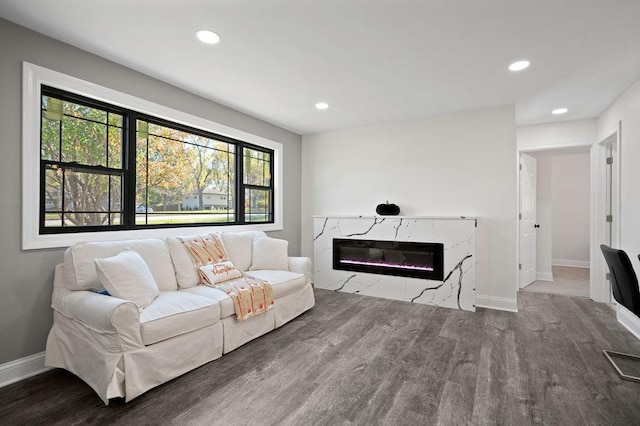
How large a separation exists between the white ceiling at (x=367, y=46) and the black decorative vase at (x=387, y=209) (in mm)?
1480

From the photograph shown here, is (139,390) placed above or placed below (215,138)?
below

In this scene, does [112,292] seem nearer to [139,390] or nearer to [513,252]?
[139,390]

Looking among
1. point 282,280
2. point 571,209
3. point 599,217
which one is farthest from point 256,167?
point 571,209

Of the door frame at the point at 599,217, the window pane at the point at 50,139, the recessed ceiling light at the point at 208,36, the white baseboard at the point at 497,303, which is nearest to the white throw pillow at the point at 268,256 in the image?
the window pane at the point at 50,139

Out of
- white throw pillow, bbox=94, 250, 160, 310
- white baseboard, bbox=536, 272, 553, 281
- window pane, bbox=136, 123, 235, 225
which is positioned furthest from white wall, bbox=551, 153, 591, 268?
white throw pillow, bbox=94, 250, 160, 310

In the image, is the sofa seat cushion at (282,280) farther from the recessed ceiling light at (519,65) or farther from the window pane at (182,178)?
the recessed ceiling light at (519,65)

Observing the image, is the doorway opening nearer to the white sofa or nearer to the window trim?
the white sofa

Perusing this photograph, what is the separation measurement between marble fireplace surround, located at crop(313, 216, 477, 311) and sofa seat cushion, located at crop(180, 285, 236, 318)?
7.57 ft

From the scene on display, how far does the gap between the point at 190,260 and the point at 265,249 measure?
3.17ft

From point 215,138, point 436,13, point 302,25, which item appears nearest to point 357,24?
point 302,25

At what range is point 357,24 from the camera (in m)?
2.20

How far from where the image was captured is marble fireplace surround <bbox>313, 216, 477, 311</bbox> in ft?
12.7

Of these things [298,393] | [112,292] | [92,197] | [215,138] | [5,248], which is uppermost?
[215,138]

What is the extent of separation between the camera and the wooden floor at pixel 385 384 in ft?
5.96
